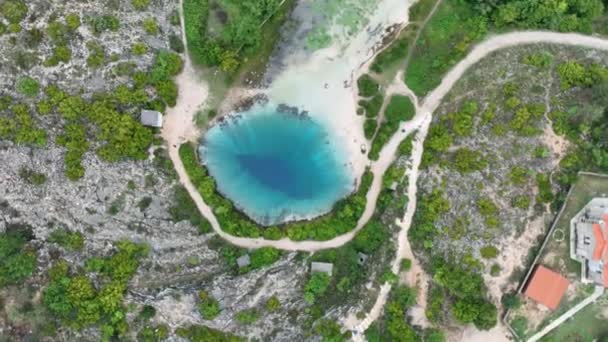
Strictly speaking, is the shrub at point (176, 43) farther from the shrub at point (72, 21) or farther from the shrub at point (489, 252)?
the shrub at point (489, 252)

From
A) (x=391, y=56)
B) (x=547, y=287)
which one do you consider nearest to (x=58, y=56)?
(x=391, y=56)

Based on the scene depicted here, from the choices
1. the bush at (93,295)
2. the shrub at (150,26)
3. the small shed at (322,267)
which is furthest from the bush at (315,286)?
the shrub at (150,26)

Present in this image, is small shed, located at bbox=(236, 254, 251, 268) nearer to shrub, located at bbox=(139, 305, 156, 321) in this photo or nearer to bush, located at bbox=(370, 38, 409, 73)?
→ shrub, located at bbox=(139, 305, 156, 321)

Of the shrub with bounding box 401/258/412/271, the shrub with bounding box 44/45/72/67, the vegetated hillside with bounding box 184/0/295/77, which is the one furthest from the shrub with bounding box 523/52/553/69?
the shrub with bounding box 44/45/72/67

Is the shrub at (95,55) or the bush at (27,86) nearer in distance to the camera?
the bush at (27,86)

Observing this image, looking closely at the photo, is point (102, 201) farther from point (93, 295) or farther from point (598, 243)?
point (598, 243)

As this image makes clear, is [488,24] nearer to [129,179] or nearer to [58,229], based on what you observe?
[129,179]

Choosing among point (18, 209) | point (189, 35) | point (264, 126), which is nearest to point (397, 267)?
point (264, 126)
